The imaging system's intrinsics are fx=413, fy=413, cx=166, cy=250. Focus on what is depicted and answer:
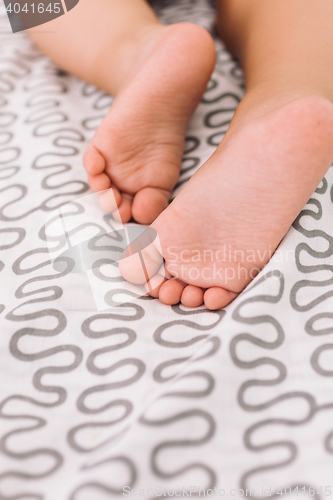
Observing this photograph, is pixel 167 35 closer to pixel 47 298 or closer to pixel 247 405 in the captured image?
pixel 47 298

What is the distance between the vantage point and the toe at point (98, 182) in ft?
2.08

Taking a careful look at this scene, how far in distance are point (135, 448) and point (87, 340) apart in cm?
14

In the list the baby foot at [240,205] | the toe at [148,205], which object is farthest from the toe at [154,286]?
the toe at [148,205]

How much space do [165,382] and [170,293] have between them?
0.13 metres

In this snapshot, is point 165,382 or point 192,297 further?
point 192,297

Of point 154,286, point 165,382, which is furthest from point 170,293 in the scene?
point 165,382

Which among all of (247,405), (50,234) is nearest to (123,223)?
(50,234)

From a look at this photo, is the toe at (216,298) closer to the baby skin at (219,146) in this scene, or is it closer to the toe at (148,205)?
the baby skin at (219,146)

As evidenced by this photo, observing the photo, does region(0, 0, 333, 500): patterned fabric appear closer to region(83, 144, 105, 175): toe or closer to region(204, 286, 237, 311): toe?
region(204, 286, 237, 311): toe

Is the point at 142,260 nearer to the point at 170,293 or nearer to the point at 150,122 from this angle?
the point at 170,293

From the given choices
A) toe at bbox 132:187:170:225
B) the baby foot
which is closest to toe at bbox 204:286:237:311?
the baby foot

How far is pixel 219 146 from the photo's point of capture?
1.77 ft

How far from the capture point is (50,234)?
0.58m

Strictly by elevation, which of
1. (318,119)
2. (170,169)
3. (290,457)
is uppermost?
(318,119)
